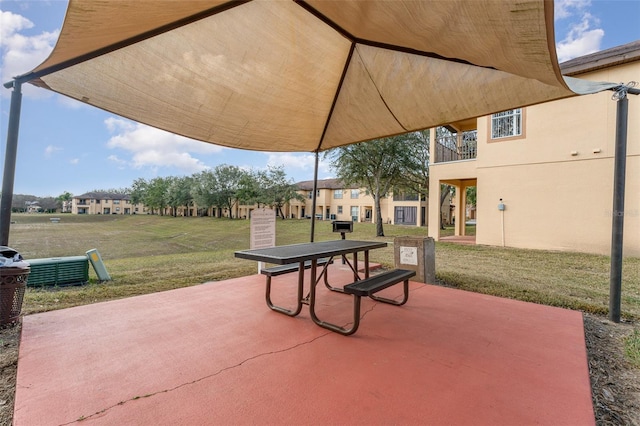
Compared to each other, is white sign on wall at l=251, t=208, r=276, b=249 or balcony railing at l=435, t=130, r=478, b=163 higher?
balcony railing at l=435, t=130, r=478, b=163

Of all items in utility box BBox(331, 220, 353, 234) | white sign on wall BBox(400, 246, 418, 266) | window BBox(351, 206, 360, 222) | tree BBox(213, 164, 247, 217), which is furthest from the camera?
window BBox(351, 206, 360, 222)

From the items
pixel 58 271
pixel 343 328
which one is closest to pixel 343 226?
pixel 343 328

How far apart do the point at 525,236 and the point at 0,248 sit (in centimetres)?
1293

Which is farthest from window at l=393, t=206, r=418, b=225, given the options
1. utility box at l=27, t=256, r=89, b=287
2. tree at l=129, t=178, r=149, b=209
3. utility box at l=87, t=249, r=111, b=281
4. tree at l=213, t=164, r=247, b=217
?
tree at l=129, t=178, r=149, b=209

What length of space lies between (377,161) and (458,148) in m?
4.24

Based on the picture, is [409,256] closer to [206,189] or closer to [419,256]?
[419,256]

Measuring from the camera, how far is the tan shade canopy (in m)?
2.12

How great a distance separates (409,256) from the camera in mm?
5289

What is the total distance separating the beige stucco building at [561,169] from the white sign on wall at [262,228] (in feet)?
30.1

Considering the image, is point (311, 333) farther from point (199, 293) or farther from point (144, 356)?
point (199, 293)

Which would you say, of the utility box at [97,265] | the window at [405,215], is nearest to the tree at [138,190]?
the window at [405,215]

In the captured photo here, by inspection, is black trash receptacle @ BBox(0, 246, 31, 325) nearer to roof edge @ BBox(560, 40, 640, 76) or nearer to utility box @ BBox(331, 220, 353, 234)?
utility box @ BBox(331, 220, 353, 234)

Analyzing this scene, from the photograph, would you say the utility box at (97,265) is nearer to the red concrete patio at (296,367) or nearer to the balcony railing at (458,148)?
the red concrete patio at (296,367)

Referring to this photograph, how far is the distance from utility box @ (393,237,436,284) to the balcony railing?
28.4 feet
